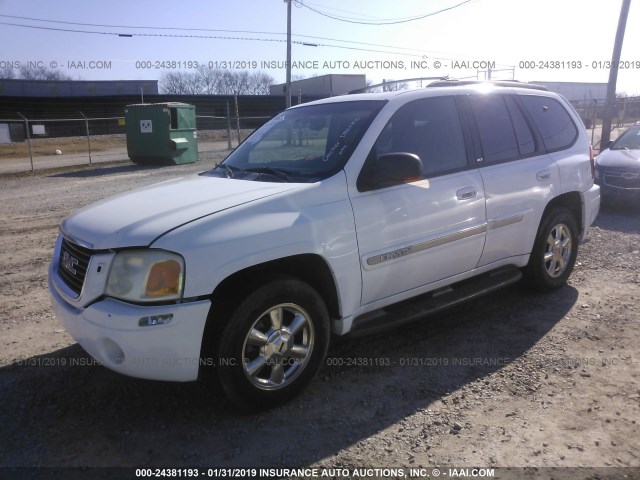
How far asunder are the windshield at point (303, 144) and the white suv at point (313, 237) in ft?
0.05

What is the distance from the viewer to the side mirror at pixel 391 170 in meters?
3.46

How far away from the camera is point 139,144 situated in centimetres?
1748

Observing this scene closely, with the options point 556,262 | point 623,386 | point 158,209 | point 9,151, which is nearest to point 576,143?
point 556,262

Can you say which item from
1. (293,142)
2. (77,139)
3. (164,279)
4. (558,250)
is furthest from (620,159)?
(77,139)

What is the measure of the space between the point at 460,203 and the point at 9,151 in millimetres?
29724

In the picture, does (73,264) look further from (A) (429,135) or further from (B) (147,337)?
(A) (429,135)

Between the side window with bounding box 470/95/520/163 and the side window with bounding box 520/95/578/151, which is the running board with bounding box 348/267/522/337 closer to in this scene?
the side window with bounding box 470/95/520/163

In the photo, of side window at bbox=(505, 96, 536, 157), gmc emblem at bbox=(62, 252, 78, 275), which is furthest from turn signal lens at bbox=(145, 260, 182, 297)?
side window at bbox=(505, 96, 536, 157)

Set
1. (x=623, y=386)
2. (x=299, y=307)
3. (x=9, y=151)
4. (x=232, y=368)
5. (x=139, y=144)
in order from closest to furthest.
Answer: (x=232, y=368), (x=299, y=307), (x=623, y=386), (x=139, y=144), (x=9, y=151)

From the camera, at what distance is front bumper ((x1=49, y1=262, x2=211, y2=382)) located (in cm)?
279

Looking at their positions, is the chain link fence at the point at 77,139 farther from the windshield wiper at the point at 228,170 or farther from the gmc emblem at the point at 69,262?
the gmc emblem at the point at 69,262

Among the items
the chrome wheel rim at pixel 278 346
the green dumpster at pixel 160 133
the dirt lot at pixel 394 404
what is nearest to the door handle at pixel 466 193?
the dirt lot at pixel 394 404

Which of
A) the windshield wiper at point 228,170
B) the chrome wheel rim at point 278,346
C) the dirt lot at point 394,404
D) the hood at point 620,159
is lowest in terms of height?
the dirt lot at point 394,404

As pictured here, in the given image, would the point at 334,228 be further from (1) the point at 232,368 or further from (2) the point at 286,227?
(1) the point at 232,368
